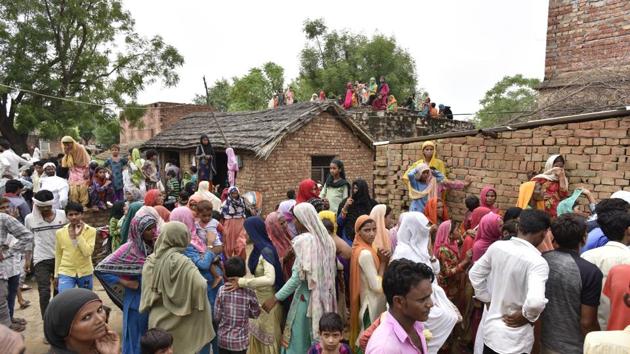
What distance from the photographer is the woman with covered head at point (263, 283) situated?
11.1ft

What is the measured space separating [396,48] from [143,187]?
28644 mm

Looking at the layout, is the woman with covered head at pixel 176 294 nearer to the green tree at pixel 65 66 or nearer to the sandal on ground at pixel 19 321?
the sandal on ground at pixel 19 321

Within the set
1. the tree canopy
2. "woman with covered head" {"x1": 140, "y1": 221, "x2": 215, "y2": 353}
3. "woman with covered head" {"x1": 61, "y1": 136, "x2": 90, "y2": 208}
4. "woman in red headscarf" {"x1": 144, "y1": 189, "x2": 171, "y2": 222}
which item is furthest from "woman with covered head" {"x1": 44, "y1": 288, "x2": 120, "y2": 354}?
the tree canopy

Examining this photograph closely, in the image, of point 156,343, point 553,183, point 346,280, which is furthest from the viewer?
point 553,183

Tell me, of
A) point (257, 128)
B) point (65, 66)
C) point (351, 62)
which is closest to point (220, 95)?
point (351, 62)

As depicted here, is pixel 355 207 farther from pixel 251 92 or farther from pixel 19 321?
pixel 251 92

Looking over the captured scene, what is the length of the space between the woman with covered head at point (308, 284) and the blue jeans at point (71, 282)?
2463 mm

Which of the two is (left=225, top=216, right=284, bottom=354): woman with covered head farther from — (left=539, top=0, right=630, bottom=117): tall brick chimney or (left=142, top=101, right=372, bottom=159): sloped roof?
(left=142, top=101, right=372, bottom=159): sloped roof

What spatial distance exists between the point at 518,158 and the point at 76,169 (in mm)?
8338

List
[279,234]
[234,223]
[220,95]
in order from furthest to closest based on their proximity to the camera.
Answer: [220,95] → [234,223] → [279,234]

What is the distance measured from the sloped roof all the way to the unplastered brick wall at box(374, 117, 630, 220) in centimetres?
458

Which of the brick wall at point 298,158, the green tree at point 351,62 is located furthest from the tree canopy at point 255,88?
the brick wall at point 298,158

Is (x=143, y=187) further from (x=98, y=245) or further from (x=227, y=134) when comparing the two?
(x=227, y=134)

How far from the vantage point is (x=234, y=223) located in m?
6.38
